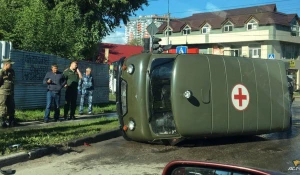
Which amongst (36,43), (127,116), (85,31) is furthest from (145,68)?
(85,31)

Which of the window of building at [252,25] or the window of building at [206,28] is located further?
the window of building at [206,28]

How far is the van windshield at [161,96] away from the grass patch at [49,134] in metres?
1.99

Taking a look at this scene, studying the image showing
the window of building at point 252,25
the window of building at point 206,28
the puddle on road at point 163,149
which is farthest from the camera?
the window of building at point 206,28

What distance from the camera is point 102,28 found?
2569 cm

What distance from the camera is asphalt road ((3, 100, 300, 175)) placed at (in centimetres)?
673

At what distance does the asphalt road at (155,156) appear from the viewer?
6730 mm

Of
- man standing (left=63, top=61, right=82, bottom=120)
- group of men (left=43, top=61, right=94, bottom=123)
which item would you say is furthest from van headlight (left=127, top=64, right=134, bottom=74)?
man standing (left=63, top=61, right=82, bottom=120)

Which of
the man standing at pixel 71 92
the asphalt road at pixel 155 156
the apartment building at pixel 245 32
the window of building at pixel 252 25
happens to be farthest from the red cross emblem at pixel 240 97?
the window of building at pixel 252 25

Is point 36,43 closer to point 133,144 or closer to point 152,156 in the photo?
point 133,144

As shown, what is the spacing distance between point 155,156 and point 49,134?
2.74 meters

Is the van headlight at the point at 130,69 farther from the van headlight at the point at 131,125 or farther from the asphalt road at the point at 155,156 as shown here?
the asphalt road at the point at 155,156

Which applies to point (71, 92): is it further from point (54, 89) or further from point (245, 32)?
point (245, 32)

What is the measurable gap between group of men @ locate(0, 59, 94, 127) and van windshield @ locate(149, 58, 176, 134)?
3.17 m

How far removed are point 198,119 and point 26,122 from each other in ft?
18.4
